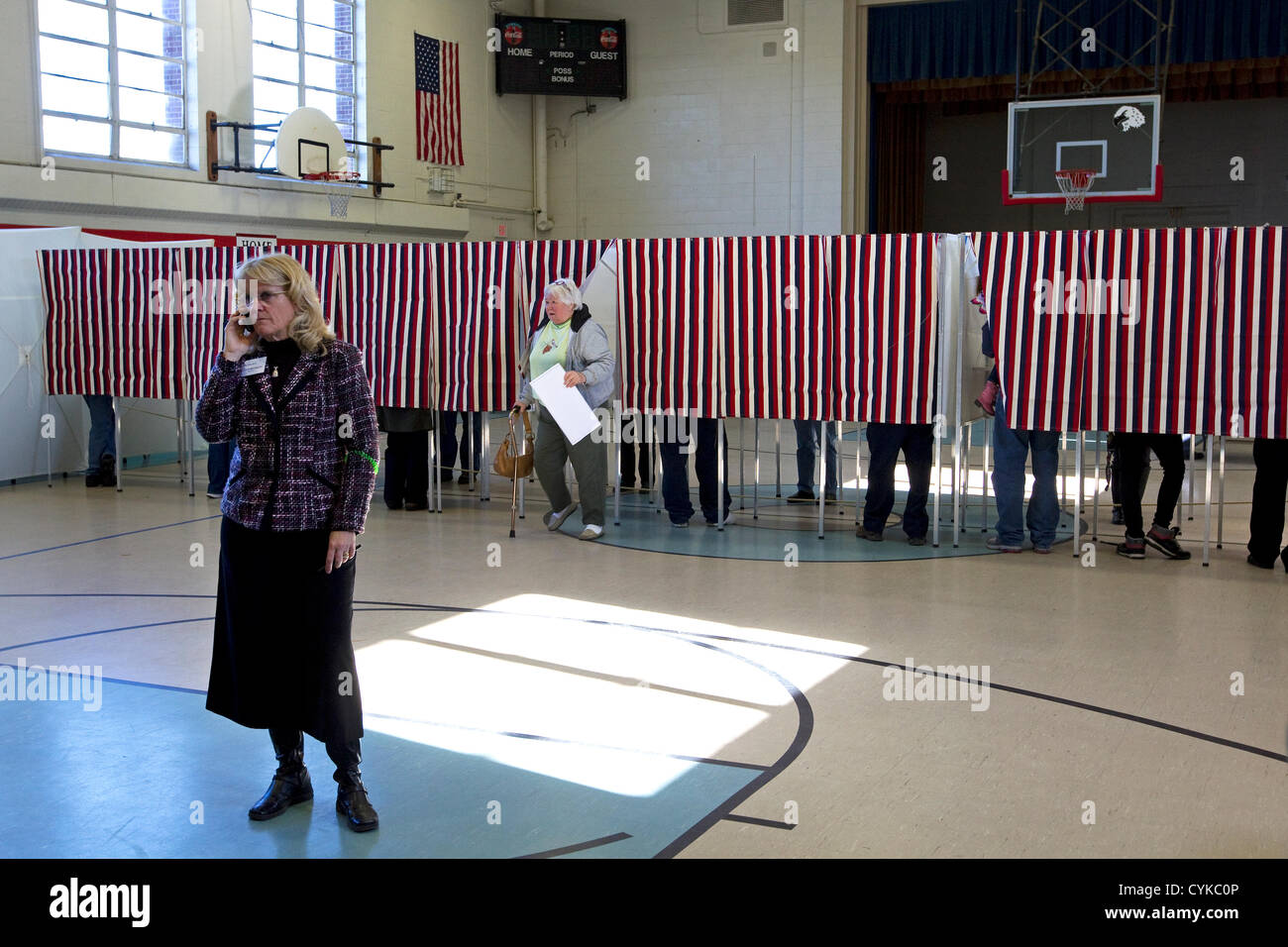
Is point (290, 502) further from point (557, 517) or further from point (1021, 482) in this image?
point (1021, 482)

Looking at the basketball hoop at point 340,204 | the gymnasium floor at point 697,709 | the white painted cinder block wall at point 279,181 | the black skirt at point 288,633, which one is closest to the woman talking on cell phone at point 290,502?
the black skirt at point 288,633

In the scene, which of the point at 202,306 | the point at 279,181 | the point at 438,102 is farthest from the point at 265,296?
the point at 438,102

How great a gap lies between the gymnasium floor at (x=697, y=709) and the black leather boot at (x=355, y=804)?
0.05 m

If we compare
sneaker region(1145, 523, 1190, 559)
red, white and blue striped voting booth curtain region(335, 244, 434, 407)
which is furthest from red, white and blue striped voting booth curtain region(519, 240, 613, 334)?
sneaker region(1145, 523, 1190, 559)

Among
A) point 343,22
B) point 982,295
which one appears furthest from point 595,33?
point 982,295

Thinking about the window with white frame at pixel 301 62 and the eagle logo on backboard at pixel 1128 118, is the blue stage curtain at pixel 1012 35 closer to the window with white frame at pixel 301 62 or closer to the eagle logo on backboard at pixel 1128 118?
the eagle logo on backboard at pixel 1128 118

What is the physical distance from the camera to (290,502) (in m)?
3.26

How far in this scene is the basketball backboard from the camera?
13.4 m

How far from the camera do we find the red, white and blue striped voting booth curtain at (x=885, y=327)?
23.1 feet

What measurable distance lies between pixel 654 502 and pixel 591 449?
1371 millimetres

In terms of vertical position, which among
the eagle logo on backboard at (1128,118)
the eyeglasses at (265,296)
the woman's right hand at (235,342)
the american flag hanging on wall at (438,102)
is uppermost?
the american flag hanging on wall at (438,102)

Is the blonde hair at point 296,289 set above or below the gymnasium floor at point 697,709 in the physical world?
above

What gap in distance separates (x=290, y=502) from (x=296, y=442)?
0.16m
